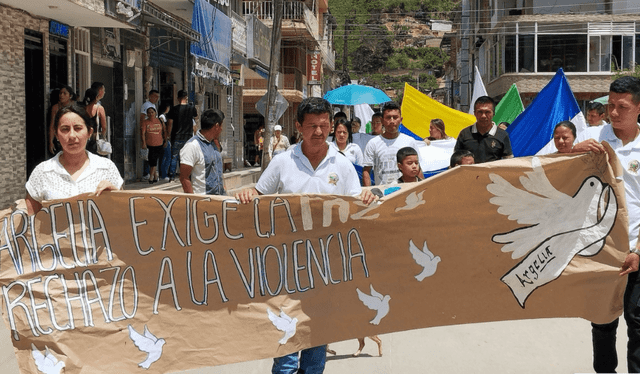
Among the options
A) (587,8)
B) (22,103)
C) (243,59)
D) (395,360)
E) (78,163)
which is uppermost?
(587,8)

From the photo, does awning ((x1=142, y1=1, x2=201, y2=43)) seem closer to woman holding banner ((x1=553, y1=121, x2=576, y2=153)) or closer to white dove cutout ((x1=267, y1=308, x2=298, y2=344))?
woman holding banner ((x1=553, y1=121, x2=576, y2=153))

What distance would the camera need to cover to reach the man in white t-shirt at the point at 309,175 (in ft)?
14.5

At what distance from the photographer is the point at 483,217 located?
464 cm

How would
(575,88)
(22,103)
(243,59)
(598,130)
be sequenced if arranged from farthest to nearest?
(575,88) < (243,59) < (22,103) < (598,130)

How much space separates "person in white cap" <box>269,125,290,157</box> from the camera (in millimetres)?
21984

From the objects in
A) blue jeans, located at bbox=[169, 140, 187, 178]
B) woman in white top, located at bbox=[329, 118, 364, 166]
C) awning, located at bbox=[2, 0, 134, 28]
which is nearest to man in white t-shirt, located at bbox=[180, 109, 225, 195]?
woman in white top, located at bbox=[329, 118, 364, 166]

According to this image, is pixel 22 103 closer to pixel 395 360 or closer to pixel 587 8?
pixel 395 360

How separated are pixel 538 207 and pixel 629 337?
2.96ft

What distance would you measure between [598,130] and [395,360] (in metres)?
2.14

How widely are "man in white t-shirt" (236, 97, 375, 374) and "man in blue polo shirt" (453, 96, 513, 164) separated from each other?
118 inches

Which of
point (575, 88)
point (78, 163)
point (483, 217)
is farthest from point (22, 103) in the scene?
point (575, 88)

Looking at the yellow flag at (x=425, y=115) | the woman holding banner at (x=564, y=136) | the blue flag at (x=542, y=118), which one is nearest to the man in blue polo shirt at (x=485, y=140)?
the woman holding banner at (x=564, y=136)

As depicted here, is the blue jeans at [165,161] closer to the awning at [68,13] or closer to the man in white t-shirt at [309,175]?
the awning at [68,13]

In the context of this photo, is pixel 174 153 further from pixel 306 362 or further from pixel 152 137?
pixel 306 362
